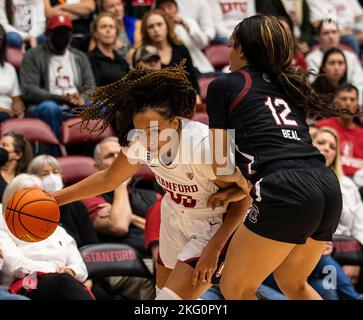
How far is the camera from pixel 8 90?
7414 mm

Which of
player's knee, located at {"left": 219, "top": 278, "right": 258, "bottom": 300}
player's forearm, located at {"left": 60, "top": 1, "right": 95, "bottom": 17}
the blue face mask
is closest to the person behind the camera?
player's knee, located at {"left": 219, "top": 278, "right": 258, "bottom": 300}

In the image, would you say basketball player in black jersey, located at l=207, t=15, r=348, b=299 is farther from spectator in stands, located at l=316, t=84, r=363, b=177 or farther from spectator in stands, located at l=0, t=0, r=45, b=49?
spectator in stands, located at l=0, t=0, r=45, b=49

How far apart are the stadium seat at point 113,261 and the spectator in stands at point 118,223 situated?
158 mm

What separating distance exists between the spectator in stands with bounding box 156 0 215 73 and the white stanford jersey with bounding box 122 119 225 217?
489 cm

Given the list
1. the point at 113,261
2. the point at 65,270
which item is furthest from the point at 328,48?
the point at 65,270

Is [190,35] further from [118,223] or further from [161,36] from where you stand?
Result: [118,223]

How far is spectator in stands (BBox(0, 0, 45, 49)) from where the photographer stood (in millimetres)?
8154

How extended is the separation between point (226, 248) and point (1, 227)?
185 cm

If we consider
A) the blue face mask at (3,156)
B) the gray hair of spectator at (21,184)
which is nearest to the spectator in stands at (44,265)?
the gray hair of spectator at (21,184)

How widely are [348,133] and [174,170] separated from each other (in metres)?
4.35

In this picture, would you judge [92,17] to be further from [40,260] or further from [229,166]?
[229,166]

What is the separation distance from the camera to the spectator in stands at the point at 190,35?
897cm

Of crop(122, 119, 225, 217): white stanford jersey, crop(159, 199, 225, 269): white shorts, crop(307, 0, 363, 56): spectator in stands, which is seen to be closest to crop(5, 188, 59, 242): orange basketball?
crop(122, 119, 225, 217): white stanford jersey

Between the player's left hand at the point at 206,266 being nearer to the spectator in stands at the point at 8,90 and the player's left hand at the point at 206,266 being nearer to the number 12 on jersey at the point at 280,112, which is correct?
the number 12 on jersey at the point at 280,112
